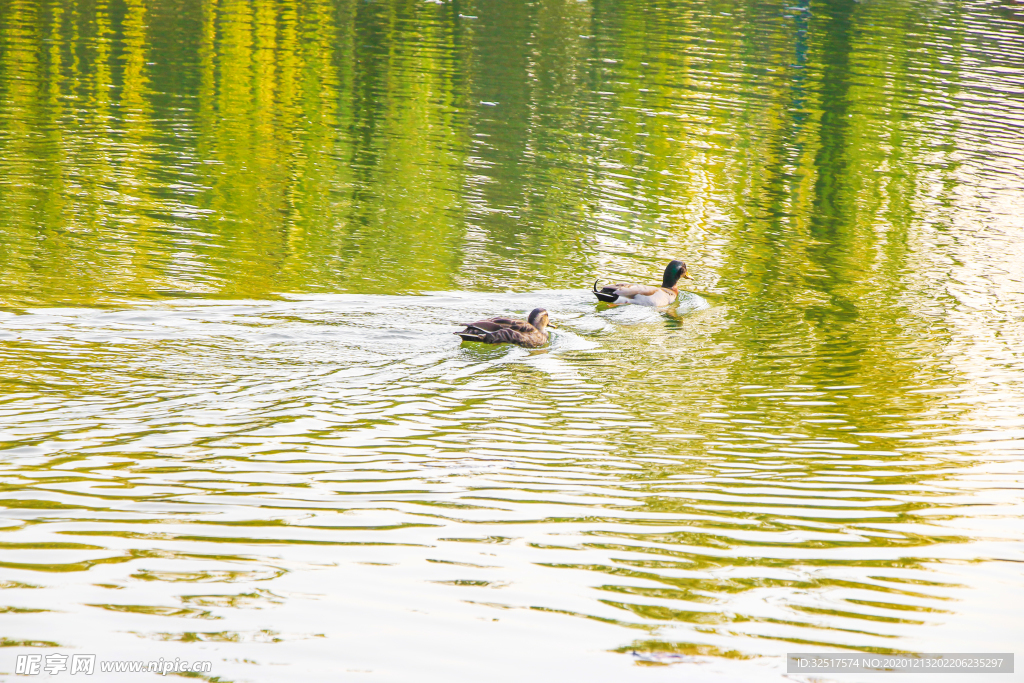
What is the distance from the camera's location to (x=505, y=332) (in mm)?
12406

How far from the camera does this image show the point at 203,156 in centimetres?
2219

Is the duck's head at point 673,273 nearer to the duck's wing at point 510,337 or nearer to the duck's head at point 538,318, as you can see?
the duck's head at point 538,318

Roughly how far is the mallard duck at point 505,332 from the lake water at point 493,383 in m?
0.38

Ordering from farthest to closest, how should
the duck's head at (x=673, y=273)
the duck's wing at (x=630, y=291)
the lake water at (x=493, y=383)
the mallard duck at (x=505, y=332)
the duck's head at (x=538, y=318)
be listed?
the duck's head at (x=673, y=273), the duck's wing at (x=630, y=291), the duck's head at (x=538, y=318), the mallard duck at (x=505, y=332), the lake water at (x=493, y=383)

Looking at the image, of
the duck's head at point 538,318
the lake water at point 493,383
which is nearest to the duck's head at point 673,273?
the lake water at point 493,383

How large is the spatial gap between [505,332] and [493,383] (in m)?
1.20

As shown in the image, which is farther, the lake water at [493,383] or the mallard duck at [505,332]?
the mallard duck at [505,332]

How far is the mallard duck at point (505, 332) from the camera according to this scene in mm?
12367

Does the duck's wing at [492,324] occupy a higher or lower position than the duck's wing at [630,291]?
lower

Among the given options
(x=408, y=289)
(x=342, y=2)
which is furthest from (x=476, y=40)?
(x=408, y=289)

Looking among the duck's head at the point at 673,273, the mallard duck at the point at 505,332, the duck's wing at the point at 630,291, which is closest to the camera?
the mallard duck at the point at 505,332

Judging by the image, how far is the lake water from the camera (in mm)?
5488

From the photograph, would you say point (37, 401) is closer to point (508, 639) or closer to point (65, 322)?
point (65, 322)

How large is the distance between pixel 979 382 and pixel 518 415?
18.6 ft
